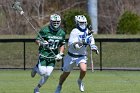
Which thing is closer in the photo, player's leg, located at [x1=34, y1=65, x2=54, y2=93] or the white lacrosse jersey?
player's leg, located at [x1=34, y1=65, x2=54, y2=93]

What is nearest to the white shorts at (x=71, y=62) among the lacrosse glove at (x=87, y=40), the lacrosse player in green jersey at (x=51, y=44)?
the lacrosse glove at (x=87, y=40)

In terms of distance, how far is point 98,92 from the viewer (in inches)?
707

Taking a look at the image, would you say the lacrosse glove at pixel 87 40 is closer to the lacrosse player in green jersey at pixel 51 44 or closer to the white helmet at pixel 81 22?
the white helmet at pixel 81 22

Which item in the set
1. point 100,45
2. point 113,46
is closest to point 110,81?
point 100,45

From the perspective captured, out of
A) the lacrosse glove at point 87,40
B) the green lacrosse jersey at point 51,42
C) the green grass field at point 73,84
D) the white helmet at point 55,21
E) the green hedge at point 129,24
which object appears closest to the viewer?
the white helmet at point 55,21

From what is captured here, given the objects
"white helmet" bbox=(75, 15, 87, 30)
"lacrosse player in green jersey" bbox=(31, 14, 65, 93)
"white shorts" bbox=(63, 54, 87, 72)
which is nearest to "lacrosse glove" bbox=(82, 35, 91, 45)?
"white helmet" bbox=(75, 15, 87, 30)

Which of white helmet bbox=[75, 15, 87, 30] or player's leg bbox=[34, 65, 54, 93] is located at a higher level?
white helmet bbox=[75, 15, 87, 30]

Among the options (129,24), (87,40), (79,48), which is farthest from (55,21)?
(129,24)

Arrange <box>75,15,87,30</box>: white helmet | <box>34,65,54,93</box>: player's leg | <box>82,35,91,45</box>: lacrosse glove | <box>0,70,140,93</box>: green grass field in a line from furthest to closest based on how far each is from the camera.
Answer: <box>0,70,140,93</box>: green grass field → <box>75,15,87,30</box>: white helmet → <box>82,35,91,45</box>: lacrosse glove → <box>34,65,54,93</box>: player's leg

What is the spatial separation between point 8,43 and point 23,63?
297 cm

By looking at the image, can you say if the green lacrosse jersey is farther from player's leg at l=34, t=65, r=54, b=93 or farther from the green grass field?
the green grass field

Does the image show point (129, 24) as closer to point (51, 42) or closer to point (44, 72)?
point (51, 42)

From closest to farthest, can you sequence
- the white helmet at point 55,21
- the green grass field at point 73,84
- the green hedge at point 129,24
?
the white helmet at point 55,21, the green grass field at point 73,84, the green hedge at point 129,24

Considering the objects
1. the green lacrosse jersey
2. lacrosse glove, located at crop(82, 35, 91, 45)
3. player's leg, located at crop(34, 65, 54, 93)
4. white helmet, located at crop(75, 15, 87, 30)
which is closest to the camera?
player's leg, located at crop(34, 65, 54, 93)
